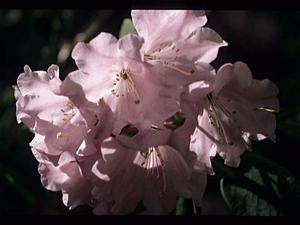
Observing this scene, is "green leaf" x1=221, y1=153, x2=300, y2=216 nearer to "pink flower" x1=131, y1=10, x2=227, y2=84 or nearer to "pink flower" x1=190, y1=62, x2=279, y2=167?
"pink flower" x1=190, y1=62, x2=279, y2=167

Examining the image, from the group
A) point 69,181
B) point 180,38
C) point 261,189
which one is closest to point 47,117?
point 69,181

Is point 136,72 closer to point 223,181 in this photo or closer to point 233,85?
point 233,85

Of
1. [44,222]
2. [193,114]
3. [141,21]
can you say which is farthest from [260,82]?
[44,222]

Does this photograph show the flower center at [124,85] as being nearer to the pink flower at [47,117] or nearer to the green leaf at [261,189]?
the pink flower at [47,117]

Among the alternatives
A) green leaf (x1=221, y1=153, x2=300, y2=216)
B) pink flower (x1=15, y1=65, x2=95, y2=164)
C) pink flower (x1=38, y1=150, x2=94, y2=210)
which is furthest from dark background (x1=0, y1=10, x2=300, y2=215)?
pink flower (x1=15, y1=65, x2=95, y2=164)

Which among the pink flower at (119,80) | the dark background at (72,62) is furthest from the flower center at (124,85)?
the dark background at (72,62)

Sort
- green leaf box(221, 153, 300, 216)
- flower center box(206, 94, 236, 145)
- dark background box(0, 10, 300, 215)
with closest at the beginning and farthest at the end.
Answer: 1. flower center box(206, 94, 236, 145)
2. green leaf box(221, 153, 300, 216)
3. dark background box(0, 10, 300, 215)

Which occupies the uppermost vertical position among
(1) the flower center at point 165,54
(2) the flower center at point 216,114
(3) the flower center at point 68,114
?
(1) the flower center at point 165,54
